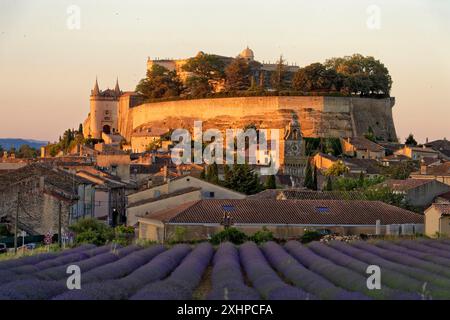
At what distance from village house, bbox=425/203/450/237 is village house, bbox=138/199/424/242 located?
94 cm

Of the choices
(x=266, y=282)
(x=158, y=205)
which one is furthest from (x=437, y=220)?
(x=266, y=282)

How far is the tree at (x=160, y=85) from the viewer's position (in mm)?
106312

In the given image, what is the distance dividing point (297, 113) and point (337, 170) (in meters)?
28.7

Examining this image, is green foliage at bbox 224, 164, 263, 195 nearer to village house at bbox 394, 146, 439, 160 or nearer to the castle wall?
village house at bbox 394, 146, 439, 160

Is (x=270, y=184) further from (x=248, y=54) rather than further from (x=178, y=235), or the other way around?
(x=248, y=54)

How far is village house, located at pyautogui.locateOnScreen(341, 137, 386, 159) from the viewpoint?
8181 centimetres

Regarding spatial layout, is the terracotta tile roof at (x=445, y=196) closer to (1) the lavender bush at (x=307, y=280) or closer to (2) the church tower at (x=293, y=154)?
(1) the lavender bush at (x=307, y=280)

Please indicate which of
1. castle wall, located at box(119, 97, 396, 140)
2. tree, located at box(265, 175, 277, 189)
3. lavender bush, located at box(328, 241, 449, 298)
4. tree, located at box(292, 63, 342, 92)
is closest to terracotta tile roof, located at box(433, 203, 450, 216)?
lavender bush, located at box(328, 241, 449, 298)

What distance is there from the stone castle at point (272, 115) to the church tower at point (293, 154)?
14.3 meters

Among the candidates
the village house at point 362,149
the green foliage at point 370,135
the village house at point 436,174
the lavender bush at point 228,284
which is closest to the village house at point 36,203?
the lavender bush at point 228,284

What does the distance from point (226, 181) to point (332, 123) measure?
4241cm

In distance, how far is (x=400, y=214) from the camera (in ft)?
116

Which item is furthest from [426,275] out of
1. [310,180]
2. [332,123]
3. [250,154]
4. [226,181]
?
[332,123]
